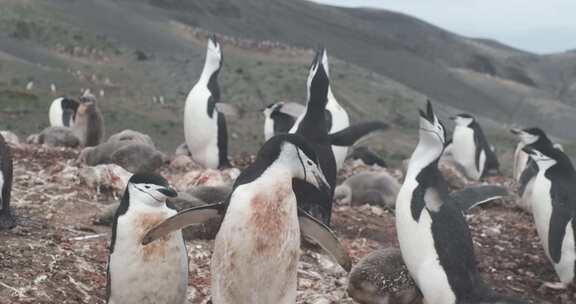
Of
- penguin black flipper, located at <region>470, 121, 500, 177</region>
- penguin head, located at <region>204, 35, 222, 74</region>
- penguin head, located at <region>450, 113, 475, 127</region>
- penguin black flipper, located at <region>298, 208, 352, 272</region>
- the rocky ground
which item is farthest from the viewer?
penguin head, located at <region>450, 113, 475, 127</region>

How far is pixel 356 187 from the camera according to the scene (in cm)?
805

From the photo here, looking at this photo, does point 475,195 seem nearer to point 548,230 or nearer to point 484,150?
point 548,230

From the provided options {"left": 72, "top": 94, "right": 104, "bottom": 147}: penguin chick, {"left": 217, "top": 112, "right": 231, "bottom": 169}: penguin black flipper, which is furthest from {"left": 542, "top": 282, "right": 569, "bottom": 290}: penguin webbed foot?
{"left": 72, "top": 94, "right": 104, "bottom": 147}: penguin chick

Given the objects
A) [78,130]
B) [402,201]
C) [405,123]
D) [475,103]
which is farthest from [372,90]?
[402,201]

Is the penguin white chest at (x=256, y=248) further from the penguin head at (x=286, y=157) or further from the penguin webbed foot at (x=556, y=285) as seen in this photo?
the penguin webbed foot at (x=556, y=285)

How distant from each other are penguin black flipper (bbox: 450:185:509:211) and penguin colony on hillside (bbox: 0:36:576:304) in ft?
0.04

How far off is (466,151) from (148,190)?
9779 mm

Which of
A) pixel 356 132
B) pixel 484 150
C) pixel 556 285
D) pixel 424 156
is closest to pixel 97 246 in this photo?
pixel 424 156

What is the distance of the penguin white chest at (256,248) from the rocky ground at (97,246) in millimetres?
832

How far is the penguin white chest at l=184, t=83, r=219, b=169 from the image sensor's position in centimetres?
898

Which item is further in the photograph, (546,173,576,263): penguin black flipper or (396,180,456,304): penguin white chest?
(546,173,576,263): penguin black flipper

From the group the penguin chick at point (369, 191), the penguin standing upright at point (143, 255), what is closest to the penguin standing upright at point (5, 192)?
the penguin standing upright at point (143, 255)

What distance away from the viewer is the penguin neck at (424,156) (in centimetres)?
497

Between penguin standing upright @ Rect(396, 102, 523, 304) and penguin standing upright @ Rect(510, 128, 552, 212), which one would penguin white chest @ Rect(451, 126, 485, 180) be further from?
penguin standing upright @ Rect(396, 102, 523, 304)
